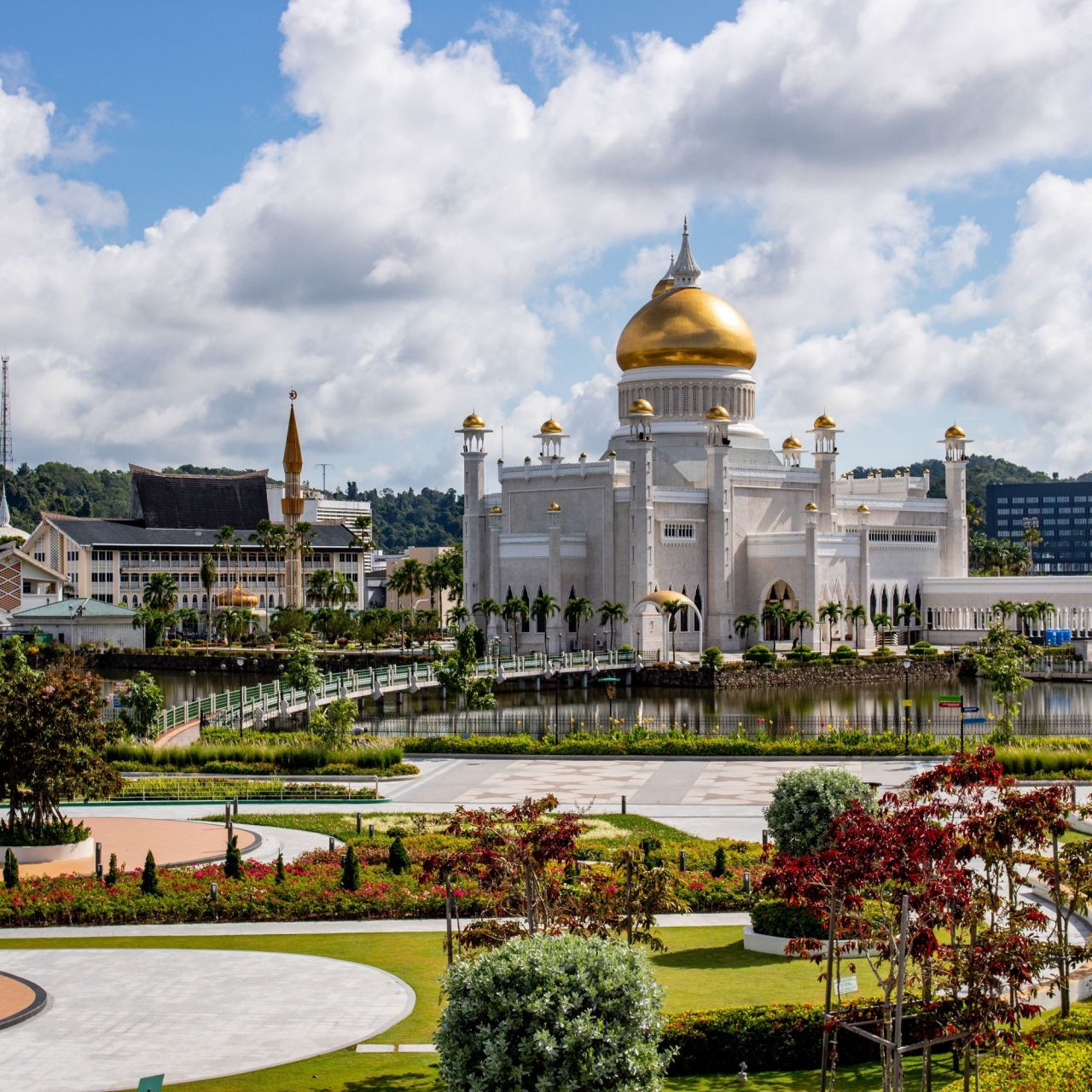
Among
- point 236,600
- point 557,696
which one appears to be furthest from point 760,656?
point 236,600

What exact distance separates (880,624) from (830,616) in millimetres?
4585

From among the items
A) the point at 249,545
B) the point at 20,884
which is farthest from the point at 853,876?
the point at 249,545

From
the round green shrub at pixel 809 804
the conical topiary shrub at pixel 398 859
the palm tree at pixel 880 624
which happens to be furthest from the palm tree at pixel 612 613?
the round green shrub at pixel 809 804

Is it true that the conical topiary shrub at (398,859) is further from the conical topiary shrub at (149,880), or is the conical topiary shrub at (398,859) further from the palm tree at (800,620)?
the palm tree at (800,620)

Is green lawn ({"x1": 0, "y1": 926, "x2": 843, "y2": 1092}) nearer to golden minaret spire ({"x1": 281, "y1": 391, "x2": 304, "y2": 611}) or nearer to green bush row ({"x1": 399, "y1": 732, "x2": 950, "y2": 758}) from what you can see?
green bush row ({"x1": 399, "y1": 732, "x2": 950, "y2": 758})

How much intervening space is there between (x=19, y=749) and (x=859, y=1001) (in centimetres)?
1598

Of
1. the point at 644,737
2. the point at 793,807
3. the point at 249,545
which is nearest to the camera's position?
the point at 793,807

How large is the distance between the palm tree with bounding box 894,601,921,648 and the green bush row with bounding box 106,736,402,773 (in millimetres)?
50085

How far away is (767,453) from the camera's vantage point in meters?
87.9

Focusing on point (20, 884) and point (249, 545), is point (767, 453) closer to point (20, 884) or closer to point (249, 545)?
point (249, 545)

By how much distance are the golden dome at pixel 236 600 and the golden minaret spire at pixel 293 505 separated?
2468mm

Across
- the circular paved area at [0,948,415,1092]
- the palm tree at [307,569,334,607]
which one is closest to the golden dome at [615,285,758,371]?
the palm tree at [307,569,334,607]

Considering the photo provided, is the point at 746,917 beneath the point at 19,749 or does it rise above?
beneath

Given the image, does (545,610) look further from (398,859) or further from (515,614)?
(398,859)
